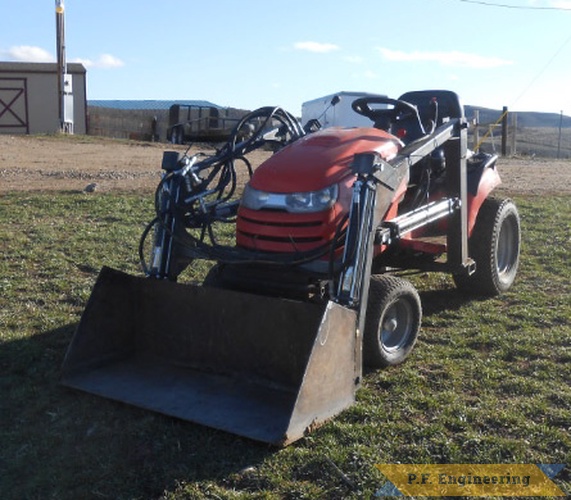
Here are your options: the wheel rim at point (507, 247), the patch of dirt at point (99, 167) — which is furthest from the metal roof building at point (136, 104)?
the wheel rim at point (507, 247)

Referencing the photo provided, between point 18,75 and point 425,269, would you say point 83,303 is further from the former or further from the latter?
point 18,75

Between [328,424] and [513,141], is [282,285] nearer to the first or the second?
[328,424]

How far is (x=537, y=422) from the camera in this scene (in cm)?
429

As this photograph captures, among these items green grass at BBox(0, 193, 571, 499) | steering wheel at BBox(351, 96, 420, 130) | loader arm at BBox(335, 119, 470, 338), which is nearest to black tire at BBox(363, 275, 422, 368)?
green grass at BBox(0, 193, 571, 499)

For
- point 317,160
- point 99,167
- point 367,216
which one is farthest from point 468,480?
point 99,167

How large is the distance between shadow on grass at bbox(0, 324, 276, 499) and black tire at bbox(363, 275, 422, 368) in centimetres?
121

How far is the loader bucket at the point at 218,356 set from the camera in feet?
13.5

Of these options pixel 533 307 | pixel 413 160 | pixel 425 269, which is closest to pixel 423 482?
pixel 413 160

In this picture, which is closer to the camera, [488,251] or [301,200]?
[301,200]

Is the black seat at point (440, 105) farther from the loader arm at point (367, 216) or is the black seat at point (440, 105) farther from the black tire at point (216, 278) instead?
the black tire at point (216, 278)

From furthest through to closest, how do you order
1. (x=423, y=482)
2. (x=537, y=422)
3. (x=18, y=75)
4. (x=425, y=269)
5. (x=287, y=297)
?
(x=18, y=75)
(x=425, y=269)
(x=287, y=297)
(x=537, y=422)
(x=423, y=482)

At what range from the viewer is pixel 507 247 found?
7.29 m

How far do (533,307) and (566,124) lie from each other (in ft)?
97.3

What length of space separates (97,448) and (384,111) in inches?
133
